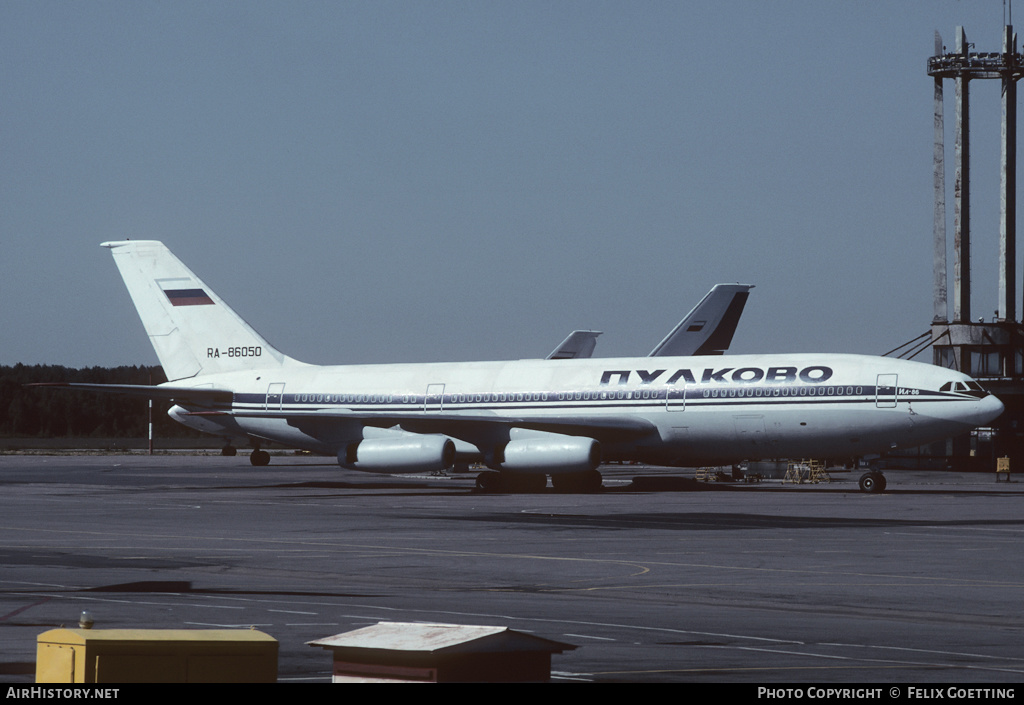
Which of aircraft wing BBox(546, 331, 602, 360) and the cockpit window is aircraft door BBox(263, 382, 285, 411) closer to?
the cockpit window

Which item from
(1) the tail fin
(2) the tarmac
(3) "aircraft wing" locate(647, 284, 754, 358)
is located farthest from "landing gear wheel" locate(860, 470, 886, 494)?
(3) "aircraft wing" locate(647, 284, 754, 358)

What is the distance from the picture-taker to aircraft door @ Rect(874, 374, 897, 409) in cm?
4922

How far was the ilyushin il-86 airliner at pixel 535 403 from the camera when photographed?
163 feet

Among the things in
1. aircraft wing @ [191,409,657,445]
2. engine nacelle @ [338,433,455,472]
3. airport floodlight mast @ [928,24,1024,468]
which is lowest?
engine nacelle @ [338,433,455,472]

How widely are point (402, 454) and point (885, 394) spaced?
57.7 ft

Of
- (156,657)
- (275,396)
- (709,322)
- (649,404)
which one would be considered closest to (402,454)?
(649,404)

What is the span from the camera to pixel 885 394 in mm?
49281

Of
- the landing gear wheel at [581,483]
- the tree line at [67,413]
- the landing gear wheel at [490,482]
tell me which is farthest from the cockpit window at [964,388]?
the tree line at [67,413]

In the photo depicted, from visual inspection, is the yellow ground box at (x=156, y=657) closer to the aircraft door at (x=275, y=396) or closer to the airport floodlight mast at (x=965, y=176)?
the aircraft door at (x=275, y=396)

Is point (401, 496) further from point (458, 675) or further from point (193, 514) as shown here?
point (458, 675)

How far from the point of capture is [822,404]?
49.7 metres

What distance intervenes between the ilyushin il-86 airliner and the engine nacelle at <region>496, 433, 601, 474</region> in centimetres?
6
